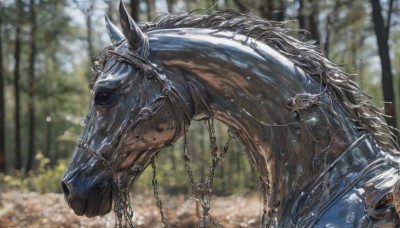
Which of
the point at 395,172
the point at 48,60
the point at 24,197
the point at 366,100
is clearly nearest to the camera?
the point at 395,172

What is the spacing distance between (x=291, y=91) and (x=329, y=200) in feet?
1.29

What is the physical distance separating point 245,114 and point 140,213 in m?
7.47

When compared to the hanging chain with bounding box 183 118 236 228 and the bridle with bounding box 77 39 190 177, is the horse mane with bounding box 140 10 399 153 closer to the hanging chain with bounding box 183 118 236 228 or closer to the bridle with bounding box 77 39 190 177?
the bridle with bounding box 77 39 190 177

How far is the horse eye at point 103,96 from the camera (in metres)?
1.98

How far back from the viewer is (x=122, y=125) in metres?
1.97

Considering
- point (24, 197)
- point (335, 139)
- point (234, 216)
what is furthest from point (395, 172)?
point (24, 197)

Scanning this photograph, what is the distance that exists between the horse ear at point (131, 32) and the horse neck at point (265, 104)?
56 mm

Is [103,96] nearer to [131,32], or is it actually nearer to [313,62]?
[131,32]

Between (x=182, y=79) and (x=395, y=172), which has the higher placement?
(x=182, y=79)

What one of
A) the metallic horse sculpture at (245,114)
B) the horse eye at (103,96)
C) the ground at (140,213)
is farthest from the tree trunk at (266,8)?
the horse eye at (103,96)

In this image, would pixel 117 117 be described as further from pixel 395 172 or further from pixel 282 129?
pixel 395 172

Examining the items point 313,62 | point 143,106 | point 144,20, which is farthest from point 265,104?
point 144,20

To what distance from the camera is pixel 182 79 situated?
6.52 feet

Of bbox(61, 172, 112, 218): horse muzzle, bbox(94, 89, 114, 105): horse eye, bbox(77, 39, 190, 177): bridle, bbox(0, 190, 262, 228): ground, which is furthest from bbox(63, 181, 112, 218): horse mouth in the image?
bbox(0, 190, 262, 228): ground
